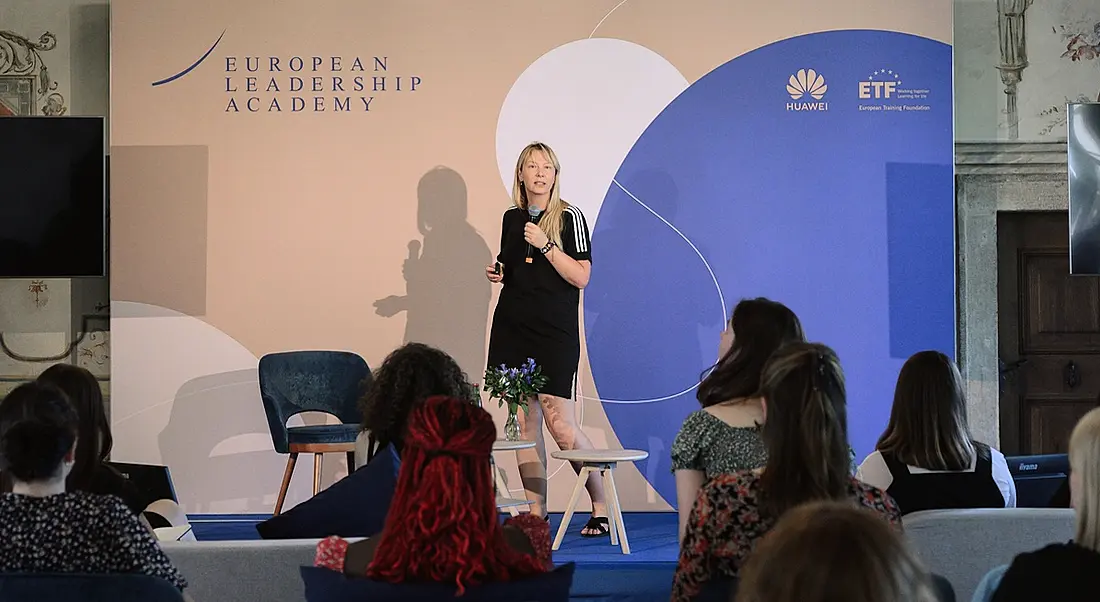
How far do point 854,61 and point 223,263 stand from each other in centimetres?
383

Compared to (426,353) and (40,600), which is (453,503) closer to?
(40,600)

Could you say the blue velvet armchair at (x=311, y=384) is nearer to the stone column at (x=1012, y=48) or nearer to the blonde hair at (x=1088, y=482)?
the stone column at (x=1012, y=48)

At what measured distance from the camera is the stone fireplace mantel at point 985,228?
696cm

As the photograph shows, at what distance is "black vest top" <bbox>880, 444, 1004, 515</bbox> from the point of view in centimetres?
319

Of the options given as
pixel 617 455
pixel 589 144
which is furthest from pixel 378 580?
pixel 589 144

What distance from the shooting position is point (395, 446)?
323 centimetres

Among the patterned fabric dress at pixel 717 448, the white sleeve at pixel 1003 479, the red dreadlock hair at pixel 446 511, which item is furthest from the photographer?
the white sleeve at pixel 1003 479

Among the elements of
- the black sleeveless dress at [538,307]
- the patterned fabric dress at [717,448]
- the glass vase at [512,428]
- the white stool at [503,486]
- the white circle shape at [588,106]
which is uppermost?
the white circle shape at [588,106]

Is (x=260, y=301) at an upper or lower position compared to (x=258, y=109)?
lower

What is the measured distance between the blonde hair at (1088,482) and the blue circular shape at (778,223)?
189 inches

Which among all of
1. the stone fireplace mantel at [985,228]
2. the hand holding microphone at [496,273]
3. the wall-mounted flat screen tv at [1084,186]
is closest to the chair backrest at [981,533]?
the hand holding microphone at [496,273]

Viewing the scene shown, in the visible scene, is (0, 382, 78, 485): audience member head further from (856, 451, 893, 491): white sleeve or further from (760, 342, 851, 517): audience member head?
(856, 451, 893, 491): white sleeve

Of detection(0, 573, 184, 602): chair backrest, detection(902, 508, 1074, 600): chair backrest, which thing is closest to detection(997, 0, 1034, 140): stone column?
detection(902, 508, 1074, 600): chair backrest

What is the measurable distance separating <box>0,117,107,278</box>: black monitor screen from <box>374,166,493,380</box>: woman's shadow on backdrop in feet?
5.83
